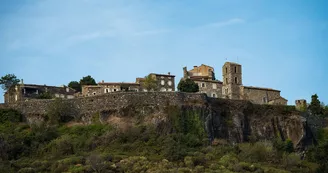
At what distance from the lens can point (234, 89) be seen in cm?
9975

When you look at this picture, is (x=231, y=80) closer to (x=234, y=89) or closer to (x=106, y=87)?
(x=234, y=89)

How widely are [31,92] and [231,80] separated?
27.1m

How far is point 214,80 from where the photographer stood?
105 metres

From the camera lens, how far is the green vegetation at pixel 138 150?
6266 centimetres

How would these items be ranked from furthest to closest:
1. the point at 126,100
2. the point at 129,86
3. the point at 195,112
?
the point at 129,86, the point at 126,100, the point at 195,112

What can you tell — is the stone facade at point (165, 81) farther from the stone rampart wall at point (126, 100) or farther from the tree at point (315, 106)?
the stone rampart wall at point (126, 100)

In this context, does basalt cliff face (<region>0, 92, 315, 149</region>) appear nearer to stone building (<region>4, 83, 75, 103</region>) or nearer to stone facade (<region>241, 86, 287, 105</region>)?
stone building (<region>4, 83, 75, 103</region>)

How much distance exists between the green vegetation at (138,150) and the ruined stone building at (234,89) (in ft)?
78.5

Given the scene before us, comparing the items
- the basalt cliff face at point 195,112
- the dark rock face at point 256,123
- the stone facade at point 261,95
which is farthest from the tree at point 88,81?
the dark rock face at point 256,123

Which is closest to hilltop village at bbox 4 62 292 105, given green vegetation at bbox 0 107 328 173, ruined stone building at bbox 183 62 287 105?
ruined stone building at bbox 183 62 287 105

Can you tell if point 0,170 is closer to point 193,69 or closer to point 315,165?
point 315,165

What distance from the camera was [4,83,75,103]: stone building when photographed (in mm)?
90562

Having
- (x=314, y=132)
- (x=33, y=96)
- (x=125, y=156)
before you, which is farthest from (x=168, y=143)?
(x=33, y=96)

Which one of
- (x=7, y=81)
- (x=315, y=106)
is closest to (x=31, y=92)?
(x=7, y=81)
